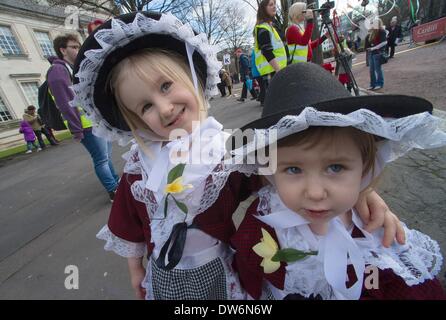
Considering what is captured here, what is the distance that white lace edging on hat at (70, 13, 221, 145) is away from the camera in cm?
84

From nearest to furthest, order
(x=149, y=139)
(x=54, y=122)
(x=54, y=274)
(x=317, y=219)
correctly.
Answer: (x=317, y=219) < (x=149, y=139) < (x=54, y=274) < (x=54, y=122)

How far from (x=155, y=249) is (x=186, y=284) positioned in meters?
0.17

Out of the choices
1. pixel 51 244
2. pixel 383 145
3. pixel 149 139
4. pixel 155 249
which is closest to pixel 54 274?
pixel 51 244

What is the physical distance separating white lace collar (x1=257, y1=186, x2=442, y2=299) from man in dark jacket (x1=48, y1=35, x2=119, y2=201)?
7.28 feet

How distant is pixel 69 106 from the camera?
245 cm

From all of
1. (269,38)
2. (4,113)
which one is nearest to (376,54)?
(269,38)

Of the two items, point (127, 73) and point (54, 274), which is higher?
point (127, 73)

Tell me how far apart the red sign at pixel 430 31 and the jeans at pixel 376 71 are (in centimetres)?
907

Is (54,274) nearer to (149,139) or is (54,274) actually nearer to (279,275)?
(149,139)

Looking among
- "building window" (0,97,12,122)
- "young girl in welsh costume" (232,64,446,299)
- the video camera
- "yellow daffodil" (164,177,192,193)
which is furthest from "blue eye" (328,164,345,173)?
"building window" (0,97,12,122)

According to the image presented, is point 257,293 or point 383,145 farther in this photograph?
point 257,293

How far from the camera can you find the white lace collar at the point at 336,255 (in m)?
0.80

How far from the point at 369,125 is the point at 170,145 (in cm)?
61

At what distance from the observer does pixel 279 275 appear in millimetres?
895
